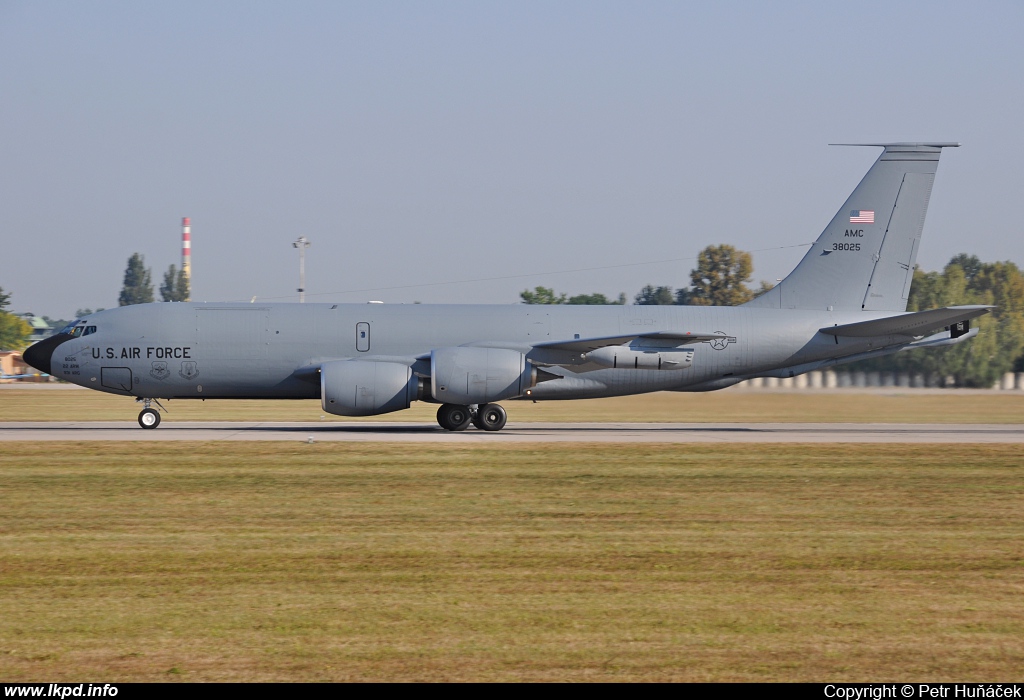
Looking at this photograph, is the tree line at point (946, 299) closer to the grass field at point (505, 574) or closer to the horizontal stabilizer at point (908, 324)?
the horizontal stabilizer at point (908, 324)

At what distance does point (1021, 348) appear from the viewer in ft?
202

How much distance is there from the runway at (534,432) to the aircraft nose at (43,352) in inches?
72.2

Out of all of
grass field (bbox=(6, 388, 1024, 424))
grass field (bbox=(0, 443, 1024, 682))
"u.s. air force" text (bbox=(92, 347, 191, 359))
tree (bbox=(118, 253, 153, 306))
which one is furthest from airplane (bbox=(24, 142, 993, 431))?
tree (bbox=(118, 253, 153, 306))

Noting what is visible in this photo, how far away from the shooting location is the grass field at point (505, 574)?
7.54m

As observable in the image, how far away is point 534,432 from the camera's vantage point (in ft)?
97.2

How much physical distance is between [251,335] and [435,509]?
52.9 ft

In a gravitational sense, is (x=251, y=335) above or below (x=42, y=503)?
above

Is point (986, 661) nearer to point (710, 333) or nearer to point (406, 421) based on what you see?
point (710, 333)

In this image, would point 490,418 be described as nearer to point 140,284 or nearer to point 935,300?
point 935,300

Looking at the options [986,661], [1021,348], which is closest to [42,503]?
[986,661]

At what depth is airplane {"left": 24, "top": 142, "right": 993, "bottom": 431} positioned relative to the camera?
95.6 feet

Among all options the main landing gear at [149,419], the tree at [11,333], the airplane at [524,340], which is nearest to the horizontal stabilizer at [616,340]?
the airplane at [524,340]

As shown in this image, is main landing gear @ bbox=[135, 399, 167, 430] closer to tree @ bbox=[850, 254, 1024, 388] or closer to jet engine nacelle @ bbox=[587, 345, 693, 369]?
jet engine nacelle @ bbox=[587, 345, 693, 369]

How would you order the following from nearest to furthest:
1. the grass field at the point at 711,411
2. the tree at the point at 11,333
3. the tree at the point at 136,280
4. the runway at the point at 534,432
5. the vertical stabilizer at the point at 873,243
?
the runway at the point at 534,432 → the vertical stabilizer at the point at 873,243 → the grass field at the point at 711,411 → the tree at the point at 11,333 → the tree at the point at 136,280
